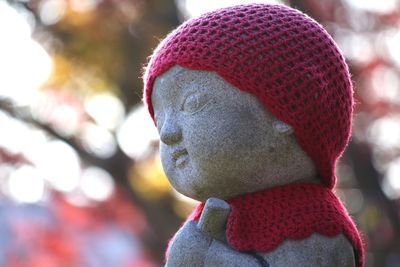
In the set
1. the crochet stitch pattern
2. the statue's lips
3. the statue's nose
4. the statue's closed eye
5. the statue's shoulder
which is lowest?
the statue's shoulder

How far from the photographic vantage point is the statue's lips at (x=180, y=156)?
105 inches

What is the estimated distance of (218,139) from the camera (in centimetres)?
256

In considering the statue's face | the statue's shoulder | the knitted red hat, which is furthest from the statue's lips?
the statue's shoulder

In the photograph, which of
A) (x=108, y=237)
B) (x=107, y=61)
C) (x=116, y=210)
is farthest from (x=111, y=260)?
(x=107, y=61)

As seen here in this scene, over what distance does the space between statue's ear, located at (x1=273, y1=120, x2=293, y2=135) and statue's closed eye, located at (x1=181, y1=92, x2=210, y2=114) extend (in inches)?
9.4

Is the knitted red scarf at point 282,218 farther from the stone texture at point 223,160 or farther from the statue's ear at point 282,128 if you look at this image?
the statue's ear at point 282,128

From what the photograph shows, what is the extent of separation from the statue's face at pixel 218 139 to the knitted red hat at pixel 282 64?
0.05 metres

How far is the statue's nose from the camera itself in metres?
2.65

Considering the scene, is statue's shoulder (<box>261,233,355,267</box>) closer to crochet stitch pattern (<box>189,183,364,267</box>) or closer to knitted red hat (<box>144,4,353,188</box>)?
crochet stitch pattern (<box>189,183,364,267</box>)

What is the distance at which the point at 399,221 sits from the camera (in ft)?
21.3

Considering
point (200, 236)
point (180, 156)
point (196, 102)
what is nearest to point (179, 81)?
point (196, 102)

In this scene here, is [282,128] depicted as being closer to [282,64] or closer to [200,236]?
[282,64]

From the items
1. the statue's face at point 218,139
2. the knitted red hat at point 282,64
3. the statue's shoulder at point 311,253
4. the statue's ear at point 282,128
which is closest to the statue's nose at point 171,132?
the statue's face at point 218,139

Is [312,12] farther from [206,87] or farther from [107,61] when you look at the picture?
[206,87]
